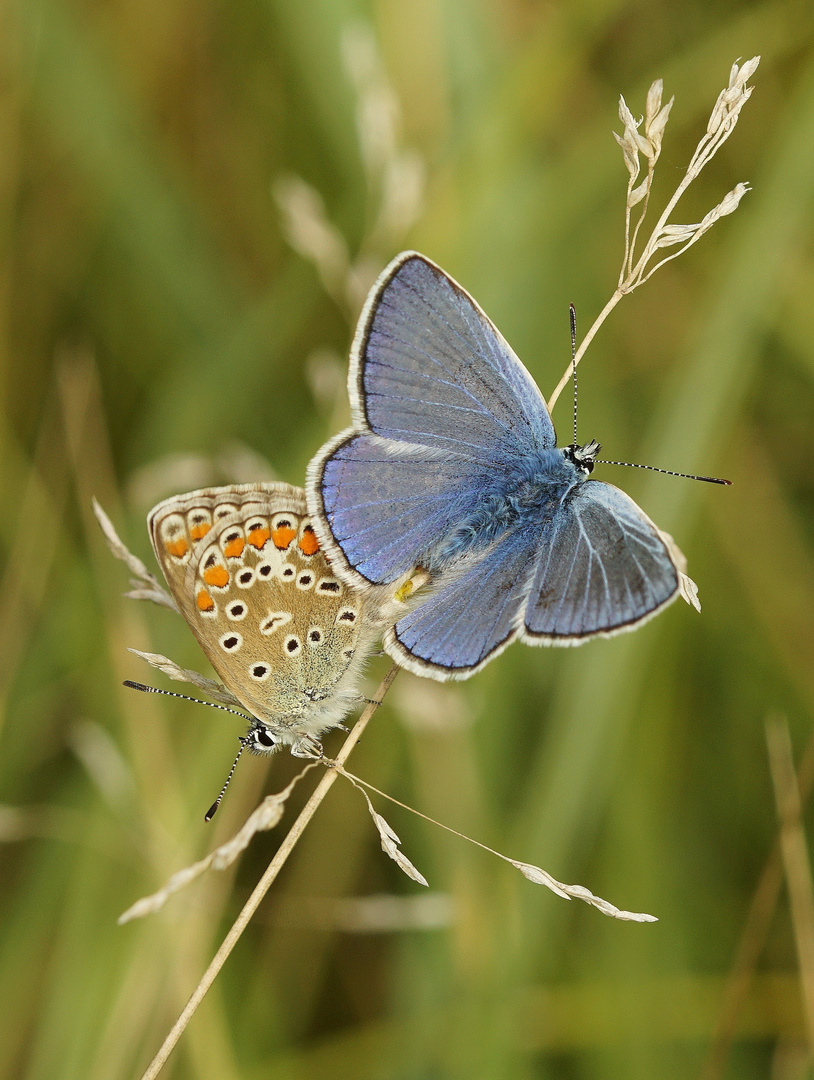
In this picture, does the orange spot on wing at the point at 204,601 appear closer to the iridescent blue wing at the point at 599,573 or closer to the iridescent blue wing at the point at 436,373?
the iridescent blue wing at the point at 436,373

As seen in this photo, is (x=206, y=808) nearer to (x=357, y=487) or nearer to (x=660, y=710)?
(x=357, y=487)

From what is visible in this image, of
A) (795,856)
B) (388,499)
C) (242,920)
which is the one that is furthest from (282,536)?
(795,856)

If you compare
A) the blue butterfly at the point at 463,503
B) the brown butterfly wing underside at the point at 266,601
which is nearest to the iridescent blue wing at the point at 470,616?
the blue butterfly at the point at 463,503

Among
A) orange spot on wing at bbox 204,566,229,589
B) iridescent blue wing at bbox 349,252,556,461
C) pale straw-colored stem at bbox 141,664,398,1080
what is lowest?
pale straw-colored stem at bbox 141,664,398,1080

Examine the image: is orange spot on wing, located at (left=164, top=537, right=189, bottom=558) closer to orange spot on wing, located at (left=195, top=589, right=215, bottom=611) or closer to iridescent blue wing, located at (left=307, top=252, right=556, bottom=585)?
orange spot on wing, located at (left=195, top=589, right=215, bottom=611)

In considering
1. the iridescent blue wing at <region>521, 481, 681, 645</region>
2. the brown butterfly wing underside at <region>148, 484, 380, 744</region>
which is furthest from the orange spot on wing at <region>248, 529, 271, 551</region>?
the iridescent blue wing at <region>521, 481, 681, 645</region>

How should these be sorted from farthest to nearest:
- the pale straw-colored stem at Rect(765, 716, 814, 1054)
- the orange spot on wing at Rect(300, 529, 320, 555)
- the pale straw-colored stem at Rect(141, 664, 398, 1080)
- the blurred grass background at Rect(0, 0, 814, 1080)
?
the blurred grass background at Rect(0, 0, 814, 1080)
the pale straw-colored stem at Rect(765, 716, 814, 1054)
the orange spot on wing at Rect(300, 529, 320, 555)
the pale straw-colored stem at Rect(141, 664, 398, 1080)

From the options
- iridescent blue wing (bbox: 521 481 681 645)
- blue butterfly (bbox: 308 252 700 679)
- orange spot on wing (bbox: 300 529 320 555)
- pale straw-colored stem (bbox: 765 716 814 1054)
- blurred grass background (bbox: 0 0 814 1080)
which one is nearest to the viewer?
iridescent blue wing (bbox: 521 481 681 645)

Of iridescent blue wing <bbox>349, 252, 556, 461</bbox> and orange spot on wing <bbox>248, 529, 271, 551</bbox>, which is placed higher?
iridescent blue wing <bbox>349, 252, 556, 461</bbox>
